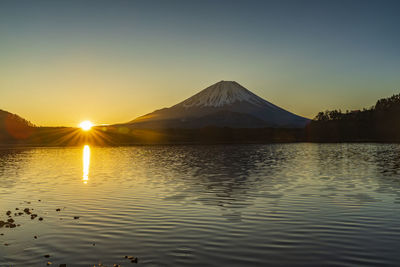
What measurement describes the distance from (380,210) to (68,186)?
2520cm

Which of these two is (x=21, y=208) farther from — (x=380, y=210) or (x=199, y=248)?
(x=380, y=210)

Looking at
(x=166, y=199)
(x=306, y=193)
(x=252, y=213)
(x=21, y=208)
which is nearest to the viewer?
(x=252, y=213)

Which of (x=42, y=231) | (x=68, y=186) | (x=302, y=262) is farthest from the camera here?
(x=68, y=186)

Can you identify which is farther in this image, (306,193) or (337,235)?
(306,193)

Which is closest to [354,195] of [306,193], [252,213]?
[306,193]

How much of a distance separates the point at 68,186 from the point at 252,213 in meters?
19.9

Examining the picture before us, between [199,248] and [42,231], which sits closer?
[199,248]

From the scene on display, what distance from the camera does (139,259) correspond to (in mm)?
13359

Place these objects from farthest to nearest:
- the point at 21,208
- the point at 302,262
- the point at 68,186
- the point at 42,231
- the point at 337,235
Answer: the point at 68,186, the point at 21,208, the point at 42,231, the point at 337,235, the point at 302,262

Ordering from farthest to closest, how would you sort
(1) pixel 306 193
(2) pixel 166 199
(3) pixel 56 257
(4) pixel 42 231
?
(1) pixel 306 193 → (2) pixel 166 199 → (4) pixel 42 231 → (3) pixel 56 257

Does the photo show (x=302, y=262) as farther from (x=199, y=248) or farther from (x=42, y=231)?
(x=42, y=231)

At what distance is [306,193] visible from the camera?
27.9 meters

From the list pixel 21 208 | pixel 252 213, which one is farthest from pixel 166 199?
pixel 21 208

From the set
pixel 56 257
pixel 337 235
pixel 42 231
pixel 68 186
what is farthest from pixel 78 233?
pixel 68 186
